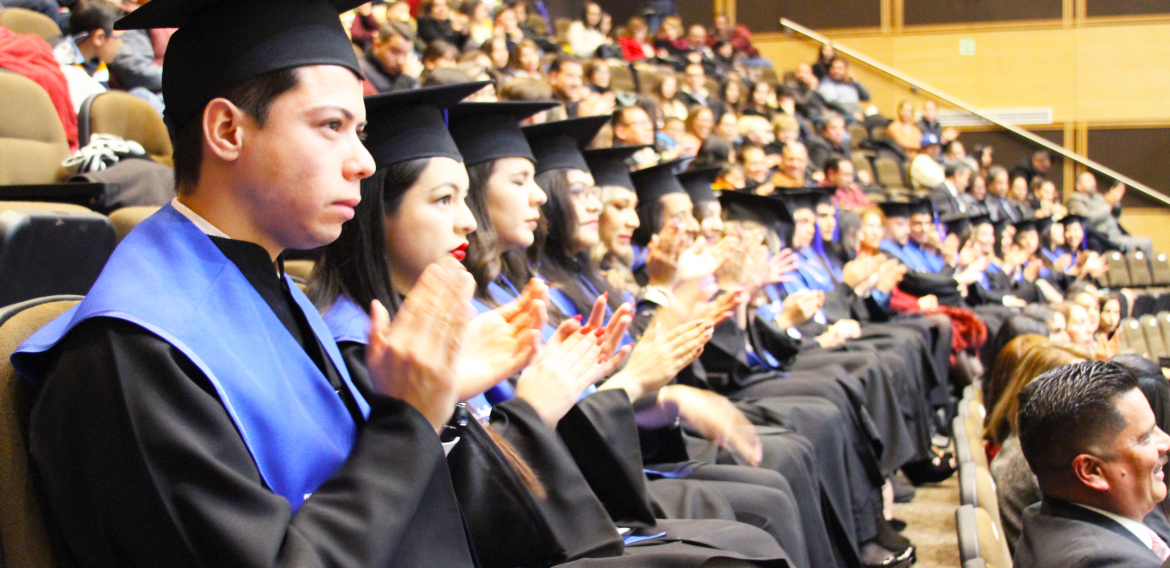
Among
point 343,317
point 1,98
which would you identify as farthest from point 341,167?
point 1,98

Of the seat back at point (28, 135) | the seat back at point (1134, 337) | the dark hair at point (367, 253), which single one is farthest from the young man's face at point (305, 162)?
the seat back at point (1134, 337)

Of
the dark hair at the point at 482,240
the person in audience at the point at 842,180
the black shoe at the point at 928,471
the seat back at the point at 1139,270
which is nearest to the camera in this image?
the dark hair at the point at 482,240

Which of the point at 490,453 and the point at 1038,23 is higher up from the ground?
the point at 1038,23

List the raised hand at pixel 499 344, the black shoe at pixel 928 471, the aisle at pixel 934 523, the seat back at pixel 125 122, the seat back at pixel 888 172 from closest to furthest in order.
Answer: the raised hand at pixel 499 344 < the seat back at pixel 125 122 < the aisle at pixel 934 523 < the black shoe at pixel 928 471 < the seat back at pixel 888 172

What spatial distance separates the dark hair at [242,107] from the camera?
3.97ft

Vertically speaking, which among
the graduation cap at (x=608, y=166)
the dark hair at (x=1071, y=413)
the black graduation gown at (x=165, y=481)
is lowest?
the dark hair at (x=1071, y=413)

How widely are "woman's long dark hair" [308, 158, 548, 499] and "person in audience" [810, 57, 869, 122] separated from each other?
40.2 feet

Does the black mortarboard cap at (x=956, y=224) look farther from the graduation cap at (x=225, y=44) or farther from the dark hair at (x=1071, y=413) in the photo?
the graduation cap at (x=225, y=44)

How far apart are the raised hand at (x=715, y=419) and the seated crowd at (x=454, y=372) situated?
0.03ft

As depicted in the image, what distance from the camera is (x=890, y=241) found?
22.8ft

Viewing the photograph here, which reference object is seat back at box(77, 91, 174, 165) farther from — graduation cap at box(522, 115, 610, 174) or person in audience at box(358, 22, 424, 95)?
person in audience at box(358, 22, 424, 95)

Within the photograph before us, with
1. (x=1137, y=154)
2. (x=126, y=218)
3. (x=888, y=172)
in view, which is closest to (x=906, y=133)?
(x=888, y=172)

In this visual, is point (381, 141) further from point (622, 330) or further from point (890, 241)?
point (890, 241)

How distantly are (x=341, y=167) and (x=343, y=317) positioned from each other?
0.50 metres
